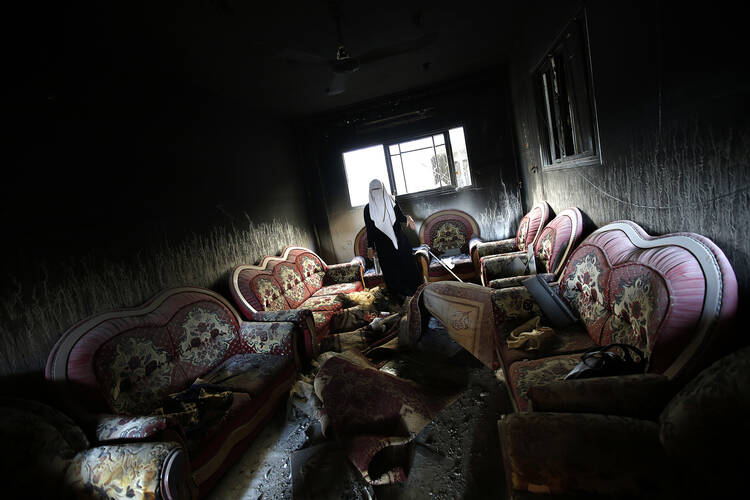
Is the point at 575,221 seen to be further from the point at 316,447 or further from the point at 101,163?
the point at 101,163

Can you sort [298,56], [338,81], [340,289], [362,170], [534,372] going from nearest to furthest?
[534,372]
[298,56]
[338,81]
[340,289]
[362,170]

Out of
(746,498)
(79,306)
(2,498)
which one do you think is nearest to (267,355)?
(79,306)

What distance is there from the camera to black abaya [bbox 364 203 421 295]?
12.4 ft

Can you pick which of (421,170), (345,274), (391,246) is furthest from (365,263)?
(421,170)

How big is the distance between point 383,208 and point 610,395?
2.93 meters

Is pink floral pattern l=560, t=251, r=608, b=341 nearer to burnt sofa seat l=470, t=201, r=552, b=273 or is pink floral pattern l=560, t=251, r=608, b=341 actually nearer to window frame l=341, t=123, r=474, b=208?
burnt sofa seat l=470, t=201, r=552, b=273

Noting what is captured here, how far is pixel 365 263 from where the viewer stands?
4781mm

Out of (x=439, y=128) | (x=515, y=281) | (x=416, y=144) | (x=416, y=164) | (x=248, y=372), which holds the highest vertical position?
(x=439, y=128)

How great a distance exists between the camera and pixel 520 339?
69.4 inches

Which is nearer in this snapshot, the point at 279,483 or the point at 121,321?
the point at 279,483

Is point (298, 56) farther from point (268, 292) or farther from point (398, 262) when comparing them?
point (398, 262)

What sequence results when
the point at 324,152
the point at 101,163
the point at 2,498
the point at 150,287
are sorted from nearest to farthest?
the point at 2,498, the point at 101,163, the point at 150,287, the point at 324,152

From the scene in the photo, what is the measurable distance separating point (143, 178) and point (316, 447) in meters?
2.22

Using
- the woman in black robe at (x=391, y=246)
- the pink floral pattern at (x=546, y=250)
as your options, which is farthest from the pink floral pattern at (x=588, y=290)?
the woman in black robe at (x=391, y=246)
